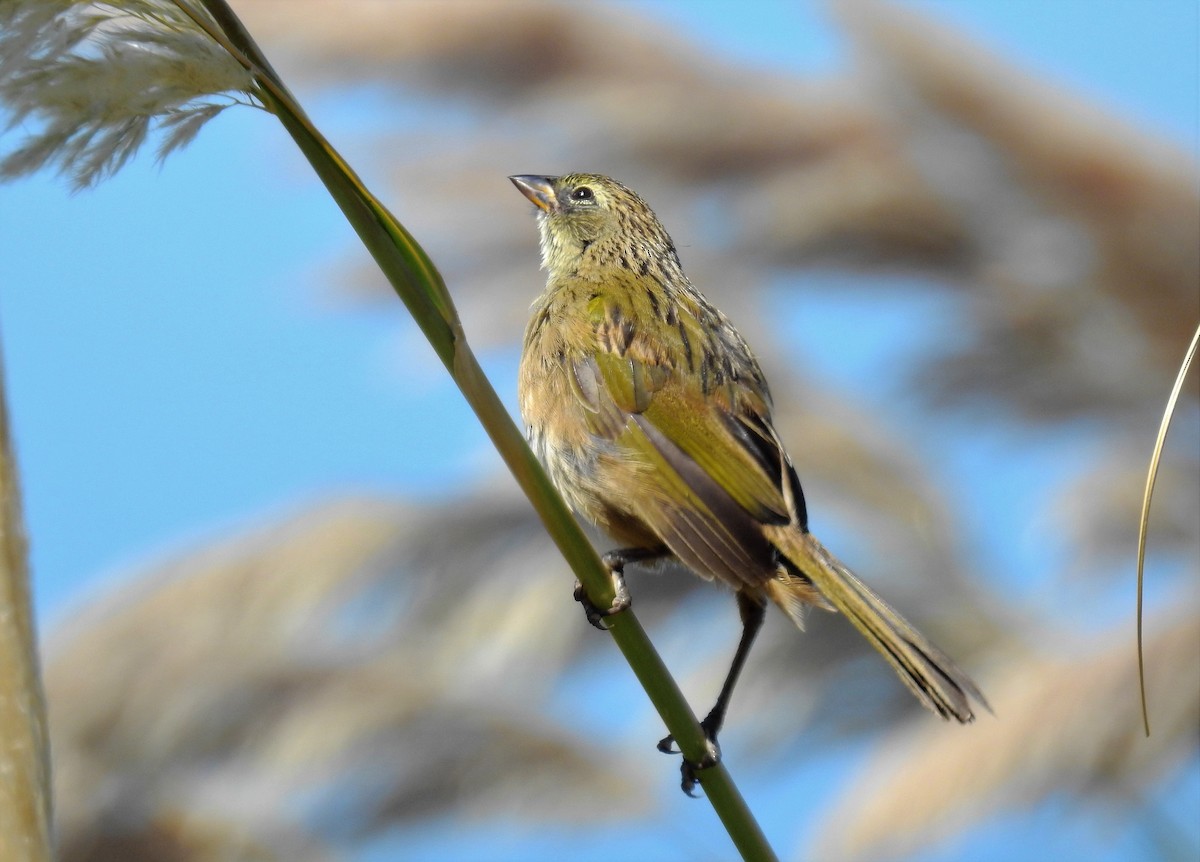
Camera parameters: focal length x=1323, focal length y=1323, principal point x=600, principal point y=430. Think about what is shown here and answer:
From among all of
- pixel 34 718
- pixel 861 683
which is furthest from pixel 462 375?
pixel 861 683

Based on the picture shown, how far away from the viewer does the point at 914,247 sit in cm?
825

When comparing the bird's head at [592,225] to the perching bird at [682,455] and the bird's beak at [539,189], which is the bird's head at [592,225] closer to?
the bird's beak at [539,189]

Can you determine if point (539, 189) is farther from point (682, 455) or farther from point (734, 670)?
point (734, 670)

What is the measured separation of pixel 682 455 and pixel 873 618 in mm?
556

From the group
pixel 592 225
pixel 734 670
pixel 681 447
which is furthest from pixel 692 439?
pixel 592 225

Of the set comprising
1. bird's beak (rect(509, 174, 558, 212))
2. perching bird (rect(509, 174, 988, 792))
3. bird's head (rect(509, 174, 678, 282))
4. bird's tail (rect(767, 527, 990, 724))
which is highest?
bird's beak (rect(509, 174, 558, 212))

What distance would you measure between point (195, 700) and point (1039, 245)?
18.8 feet

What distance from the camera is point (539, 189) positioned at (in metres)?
3.64

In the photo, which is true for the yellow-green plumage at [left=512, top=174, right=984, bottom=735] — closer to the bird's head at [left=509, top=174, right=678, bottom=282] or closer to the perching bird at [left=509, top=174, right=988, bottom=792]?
the perching bird at [left=509, top=174, right=988, bottom=792]

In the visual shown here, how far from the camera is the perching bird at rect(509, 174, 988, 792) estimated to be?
2344 mm

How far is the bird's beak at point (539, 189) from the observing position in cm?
358

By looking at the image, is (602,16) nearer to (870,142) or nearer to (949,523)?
(870,142)

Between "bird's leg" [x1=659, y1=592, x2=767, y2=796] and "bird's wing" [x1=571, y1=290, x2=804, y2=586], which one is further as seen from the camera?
"bird's leg" [x1=659, y1=592, x2=767, y2=796]

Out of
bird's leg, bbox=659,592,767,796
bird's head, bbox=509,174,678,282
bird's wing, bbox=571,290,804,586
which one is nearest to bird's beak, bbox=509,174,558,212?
bird's head, bbox=509,174,678,282
